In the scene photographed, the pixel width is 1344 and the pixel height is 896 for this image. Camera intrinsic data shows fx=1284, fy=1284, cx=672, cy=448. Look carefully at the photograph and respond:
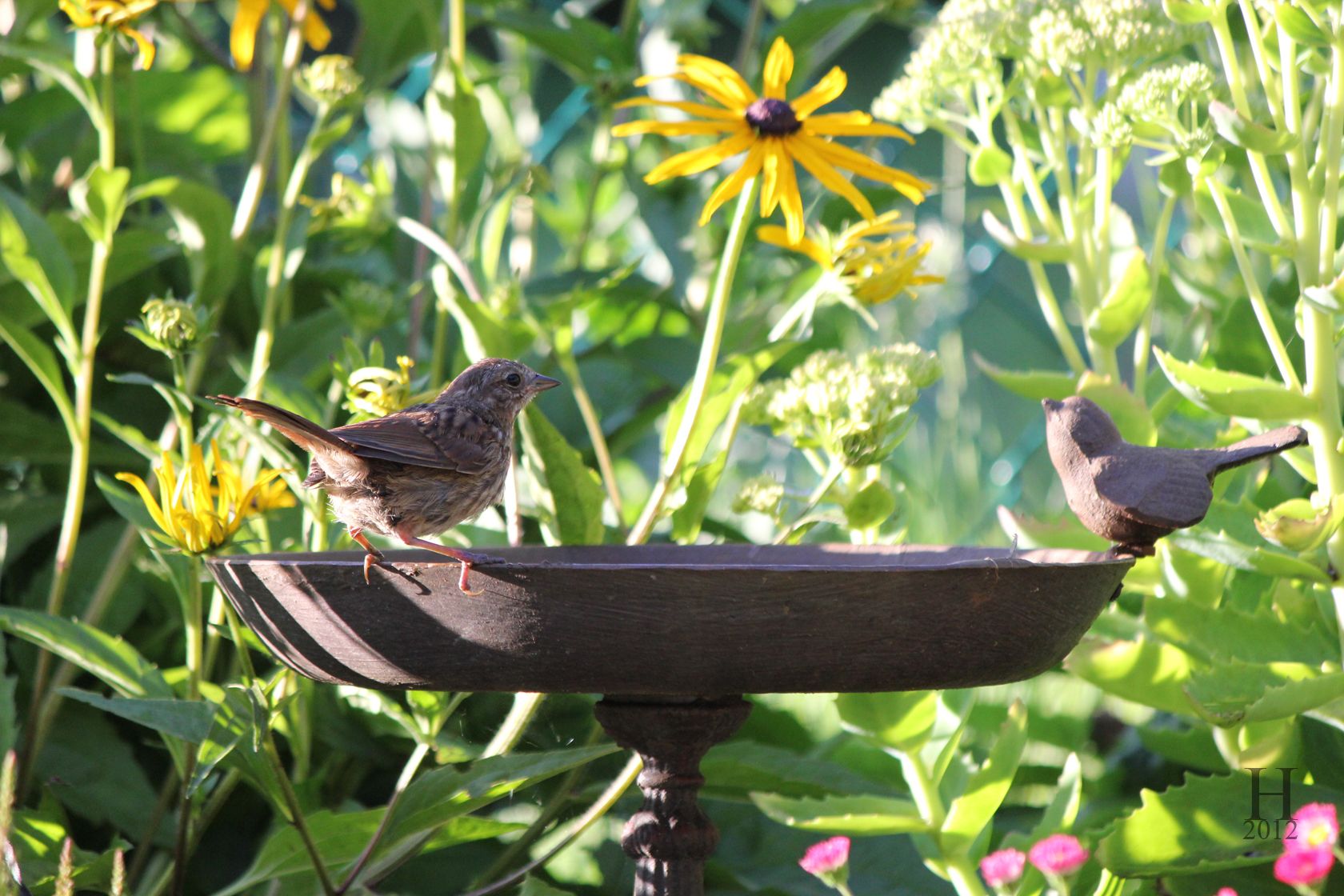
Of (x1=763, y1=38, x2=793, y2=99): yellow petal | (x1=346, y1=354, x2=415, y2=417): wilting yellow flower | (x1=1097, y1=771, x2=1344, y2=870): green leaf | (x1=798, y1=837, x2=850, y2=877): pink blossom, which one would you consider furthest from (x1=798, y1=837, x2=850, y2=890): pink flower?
(x1=763, y1=38, x2=793, y2=99): yellow petal

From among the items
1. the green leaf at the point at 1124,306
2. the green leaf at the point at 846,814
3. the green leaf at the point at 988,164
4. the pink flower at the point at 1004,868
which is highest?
the green leaf at the point at 988,164

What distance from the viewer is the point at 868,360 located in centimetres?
111

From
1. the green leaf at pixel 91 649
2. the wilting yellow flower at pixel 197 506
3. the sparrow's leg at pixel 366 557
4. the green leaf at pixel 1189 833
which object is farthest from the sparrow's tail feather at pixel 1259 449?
the green leaf at pixel 91 649

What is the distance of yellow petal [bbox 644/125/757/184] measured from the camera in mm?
994

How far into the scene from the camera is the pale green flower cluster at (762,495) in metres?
1.12

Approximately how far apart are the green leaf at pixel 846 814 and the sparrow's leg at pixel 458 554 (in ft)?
1.11

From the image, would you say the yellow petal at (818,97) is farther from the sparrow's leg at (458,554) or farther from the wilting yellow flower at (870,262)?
the sparrow's leg at (458,554)

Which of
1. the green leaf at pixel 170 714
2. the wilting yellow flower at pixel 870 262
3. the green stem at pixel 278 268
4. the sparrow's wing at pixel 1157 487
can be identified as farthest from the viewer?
the green stem at pixel 278 268

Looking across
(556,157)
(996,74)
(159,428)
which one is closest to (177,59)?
(159,428)

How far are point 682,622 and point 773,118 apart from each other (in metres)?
0.43

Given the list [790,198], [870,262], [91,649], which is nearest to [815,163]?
[790,198]

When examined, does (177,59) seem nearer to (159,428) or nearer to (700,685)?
(159,428)

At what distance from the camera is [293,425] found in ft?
2.62

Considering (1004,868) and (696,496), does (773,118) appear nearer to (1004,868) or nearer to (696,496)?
(696,496)
